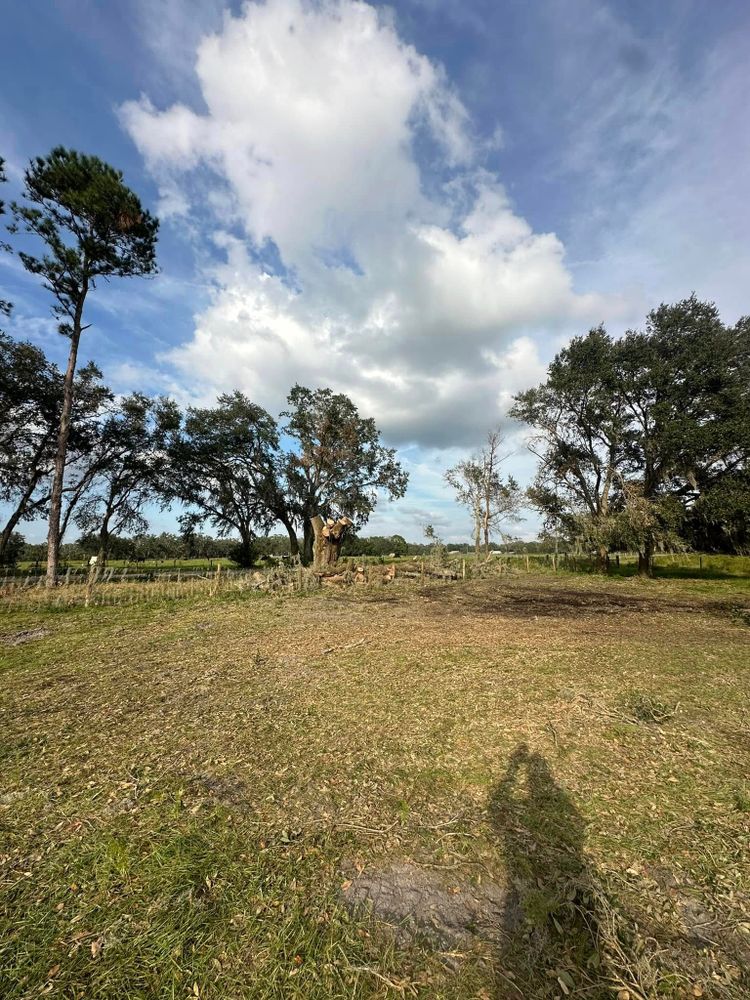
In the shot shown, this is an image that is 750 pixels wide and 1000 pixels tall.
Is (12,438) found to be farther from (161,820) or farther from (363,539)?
(363,539)

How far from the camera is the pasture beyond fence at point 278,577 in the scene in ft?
43.3

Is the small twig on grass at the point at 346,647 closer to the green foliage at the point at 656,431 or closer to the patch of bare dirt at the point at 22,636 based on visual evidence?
the patch of bare dirt at the point at 22,636

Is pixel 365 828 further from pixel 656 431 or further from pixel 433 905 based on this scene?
pixel 656 431

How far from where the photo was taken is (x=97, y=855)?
2879mm

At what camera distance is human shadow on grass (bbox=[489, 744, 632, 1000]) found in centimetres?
208

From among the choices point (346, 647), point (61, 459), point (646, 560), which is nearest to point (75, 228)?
point (61, 459)

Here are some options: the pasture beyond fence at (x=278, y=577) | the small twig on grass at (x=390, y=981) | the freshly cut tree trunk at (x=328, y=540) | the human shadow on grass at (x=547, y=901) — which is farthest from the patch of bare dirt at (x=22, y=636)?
the freshly cut tree trunk at (x=328, y=540)

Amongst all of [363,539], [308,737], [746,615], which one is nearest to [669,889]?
[308,737]

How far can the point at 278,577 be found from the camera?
1736 centimetres

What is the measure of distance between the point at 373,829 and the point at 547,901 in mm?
1276

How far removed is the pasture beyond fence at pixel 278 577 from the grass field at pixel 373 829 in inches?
260

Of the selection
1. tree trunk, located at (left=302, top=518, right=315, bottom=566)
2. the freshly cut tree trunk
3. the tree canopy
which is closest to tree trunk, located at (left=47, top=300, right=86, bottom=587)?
the tree canopy

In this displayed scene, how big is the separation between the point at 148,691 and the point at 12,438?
90.8 feet

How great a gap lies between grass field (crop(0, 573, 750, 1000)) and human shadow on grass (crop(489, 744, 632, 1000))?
0.01 metres
